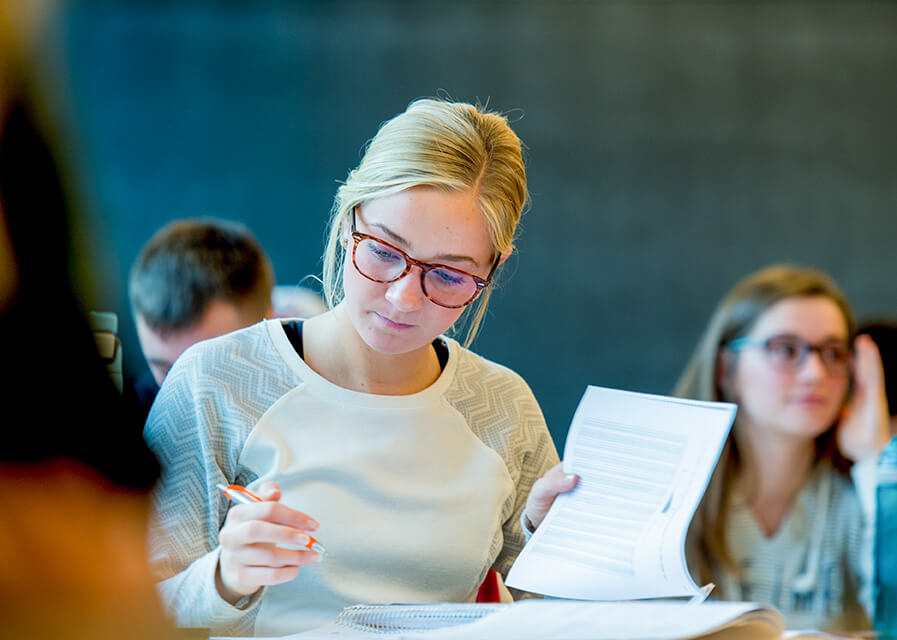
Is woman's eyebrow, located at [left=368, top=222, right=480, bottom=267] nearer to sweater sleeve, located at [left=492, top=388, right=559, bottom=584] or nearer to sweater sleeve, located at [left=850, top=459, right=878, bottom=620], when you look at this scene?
sweater sleeve, located at [left=492, top=388, right=559, bottom=584]

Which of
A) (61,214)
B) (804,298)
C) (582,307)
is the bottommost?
(582,307)

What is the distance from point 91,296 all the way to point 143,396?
113 cm

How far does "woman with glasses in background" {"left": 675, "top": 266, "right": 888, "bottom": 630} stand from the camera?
1905 mm

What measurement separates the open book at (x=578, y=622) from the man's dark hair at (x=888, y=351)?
4.73 feet

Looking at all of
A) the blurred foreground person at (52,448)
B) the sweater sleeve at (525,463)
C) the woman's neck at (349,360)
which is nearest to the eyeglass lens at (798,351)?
the sweater sleeve at (525,463)

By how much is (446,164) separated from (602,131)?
119 inches

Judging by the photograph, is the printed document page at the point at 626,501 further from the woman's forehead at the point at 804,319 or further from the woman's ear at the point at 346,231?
the woman's forehead at the point at 804,319

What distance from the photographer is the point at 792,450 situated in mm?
2023

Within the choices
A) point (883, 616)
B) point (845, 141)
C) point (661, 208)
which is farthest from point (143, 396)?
point (845, 141)

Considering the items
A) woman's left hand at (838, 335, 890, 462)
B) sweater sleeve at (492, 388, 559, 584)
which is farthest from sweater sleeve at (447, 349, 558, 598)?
woman's left hand at (838, 335, 890, 462)

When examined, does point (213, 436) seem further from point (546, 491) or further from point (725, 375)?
point (725, 375)

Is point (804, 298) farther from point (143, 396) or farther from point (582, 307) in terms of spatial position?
point (582, 307)

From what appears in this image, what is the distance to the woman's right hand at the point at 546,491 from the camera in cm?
122

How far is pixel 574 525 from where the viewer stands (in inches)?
47.2
